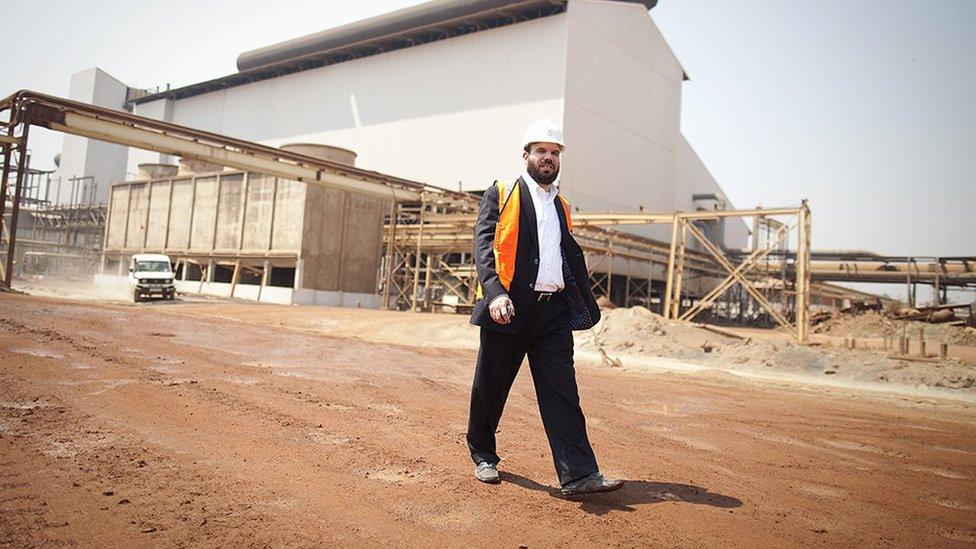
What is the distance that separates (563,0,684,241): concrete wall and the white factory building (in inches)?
3.6

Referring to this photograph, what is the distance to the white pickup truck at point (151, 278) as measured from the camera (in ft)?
75.4

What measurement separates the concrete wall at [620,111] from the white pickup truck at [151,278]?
18.3 metres

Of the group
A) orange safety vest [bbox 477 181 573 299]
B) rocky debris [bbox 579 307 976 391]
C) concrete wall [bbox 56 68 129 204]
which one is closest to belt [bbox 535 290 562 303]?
orange safety vest [bbox 477 181 573 299]

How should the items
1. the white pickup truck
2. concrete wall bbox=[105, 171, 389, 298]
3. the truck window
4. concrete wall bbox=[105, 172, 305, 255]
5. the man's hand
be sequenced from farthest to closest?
1. concrete wall bbox=[105, 172, 305, 255]
2. concrete wall bbox=[105, 171, 389, 298]
3. the truck window
4. the white pickup truck
5. the man's hand

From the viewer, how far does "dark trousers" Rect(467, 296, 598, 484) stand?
11.1 feet

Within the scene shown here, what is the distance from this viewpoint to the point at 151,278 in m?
23.3

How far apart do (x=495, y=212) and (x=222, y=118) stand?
51.8 meters

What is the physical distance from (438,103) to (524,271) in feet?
112

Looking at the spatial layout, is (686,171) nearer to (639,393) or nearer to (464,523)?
(639,393)

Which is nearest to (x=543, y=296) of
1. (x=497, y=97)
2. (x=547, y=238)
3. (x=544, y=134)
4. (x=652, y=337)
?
(x=547, y=238)

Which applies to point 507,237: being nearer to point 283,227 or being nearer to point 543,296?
point 543,296

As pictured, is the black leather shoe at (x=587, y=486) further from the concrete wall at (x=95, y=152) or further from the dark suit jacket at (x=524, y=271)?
the concrete wall at (x=95, y=152)

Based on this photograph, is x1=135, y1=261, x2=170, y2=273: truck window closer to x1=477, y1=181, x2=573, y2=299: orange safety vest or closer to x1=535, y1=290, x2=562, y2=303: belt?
x1=477, y1=181, x2=573, y2=299: orange safety vest

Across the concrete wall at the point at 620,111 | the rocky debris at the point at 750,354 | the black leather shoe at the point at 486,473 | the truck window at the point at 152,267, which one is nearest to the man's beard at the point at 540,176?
the black leather shoe at the point at 486,473
